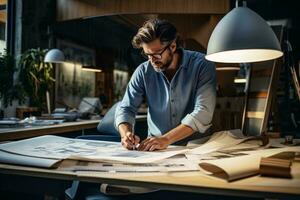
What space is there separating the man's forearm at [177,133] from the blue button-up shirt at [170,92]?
19 cm

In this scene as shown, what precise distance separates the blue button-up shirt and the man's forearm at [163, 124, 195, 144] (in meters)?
0.19

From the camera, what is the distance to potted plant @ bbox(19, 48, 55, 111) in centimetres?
470

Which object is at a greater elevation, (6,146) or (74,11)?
(74,11)

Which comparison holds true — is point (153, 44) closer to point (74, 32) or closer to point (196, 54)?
point (196, 54)

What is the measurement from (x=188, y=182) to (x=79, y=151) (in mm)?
560

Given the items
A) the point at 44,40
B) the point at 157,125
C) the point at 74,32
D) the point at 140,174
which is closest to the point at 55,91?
the point at 44,40

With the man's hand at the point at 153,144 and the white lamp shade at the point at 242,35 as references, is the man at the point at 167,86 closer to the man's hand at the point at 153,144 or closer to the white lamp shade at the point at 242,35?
the man's hand at the point at 153,144

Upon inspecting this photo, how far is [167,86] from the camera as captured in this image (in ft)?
5.97

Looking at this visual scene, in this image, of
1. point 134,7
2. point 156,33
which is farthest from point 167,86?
point 134,7

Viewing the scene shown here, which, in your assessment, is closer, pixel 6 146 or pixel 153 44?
pixel 6 146

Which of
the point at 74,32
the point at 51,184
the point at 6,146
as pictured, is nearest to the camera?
the point at 6,146

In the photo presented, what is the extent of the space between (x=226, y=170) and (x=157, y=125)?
0.98 meters

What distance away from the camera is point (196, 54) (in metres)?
1.89

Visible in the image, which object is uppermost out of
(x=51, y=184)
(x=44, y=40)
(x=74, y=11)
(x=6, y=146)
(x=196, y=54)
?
(x=74, y=11)
